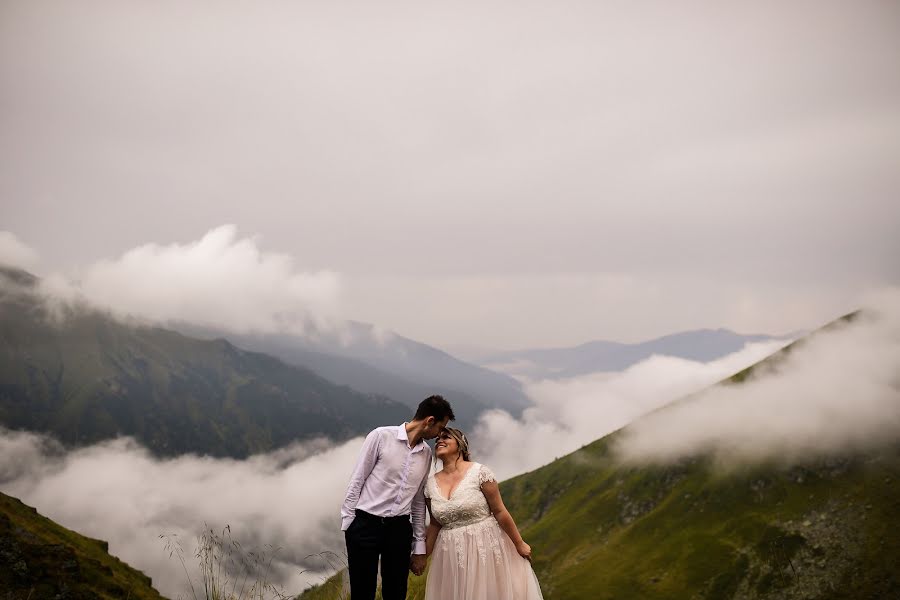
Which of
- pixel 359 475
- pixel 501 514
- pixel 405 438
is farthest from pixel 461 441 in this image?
pixel 359 475

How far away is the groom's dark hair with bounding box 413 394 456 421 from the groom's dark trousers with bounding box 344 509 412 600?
1.62 m

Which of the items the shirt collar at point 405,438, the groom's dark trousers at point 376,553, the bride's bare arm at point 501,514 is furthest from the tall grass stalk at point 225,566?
the bride's bare arm at point 501,514

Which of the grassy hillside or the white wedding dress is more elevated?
the white wedding dress

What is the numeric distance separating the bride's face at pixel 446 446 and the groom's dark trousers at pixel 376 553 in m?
1.16

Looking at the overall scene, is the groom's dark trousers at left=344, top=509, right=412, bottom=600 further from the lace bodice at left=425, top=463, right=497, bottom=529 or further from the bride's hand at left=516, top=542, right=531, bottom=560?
the bride's hand at left=516, top=542, right=531, bottom=560

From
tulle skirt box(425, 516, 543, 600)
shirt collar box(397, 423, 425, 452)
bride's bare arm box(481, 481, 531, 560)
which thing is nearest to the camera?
shirt collar box(397, 423, 425, 452)

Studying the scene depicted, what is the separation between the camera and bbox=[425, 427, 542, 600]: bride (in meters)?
10.5

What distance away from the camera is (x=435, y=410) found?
32.6ft

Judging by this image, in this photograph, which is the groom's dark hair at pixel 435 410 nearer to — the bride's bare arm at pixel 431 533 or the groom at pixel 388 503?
the groom at pixel 388 503

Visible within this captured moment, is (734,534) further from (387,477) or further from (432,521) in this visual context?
(387,477)

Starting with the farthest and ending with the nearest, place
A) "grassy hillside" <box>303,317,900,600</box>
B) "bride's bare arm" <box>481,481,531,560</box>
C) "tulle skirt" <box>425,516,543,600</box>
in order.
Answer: "grassy hillside" <box>303,317,900,600</box> < "tulle skirt" <box>425,516,543,600</box> < "bride's bare arm" <box>481,481,531,560</box>

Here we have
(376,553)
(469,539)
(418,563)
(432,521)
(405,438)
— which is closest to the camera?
(376,553)

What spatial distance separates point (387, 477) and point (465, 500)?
139 cm

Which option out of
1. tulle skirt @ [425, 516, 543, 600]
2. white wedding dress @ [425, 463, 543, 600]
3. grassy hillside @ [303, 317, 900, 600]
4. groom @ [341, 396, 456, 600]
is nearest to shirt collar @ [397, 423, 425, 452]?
groom @ [341, 396, 456, 600]
